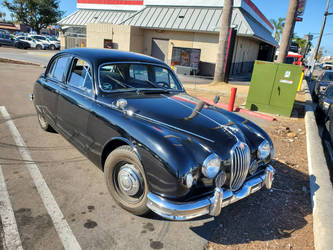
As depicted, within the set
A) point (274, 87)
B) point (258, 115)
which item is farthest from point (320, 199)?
point (274, 87)

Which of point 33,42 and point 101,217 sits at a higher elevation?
point 33,42

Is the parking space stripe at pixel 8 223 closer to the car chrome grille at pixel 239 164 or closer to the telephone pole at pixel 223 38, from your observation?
the car chrome grille at pixel 239 164

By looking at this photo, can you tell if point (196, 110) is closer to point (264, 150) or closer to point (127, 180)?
point (264, 150)

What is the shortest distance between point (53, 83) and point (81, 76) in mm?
980

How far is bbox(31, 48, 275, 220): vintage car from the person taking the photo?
7.94 feet

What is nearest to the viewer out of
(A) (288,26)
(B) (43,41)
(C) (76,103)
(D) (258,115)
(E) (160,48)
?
(C) (76,103)

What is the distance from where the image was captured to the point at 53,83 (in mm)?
4426

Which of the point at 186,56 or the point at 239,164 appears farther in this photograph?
the point at 186,56

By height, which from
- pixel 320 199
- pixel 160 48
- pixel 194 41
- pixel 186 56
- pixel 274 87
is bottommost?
pixel 320 199

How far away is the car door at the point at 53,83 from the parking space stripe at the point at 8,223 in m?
1.57

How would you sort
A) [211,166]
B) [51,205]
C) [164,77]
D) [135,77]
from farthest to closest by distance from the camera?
1. [164,77]
2. [135,77]
3. [51,205]
4. [211,166]

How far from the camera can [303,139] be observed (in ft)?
20.9

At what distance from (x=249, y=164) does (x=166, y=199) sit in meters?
1.14

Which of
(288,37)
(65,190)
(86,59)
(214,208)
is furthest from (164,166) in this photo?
(288,37)
